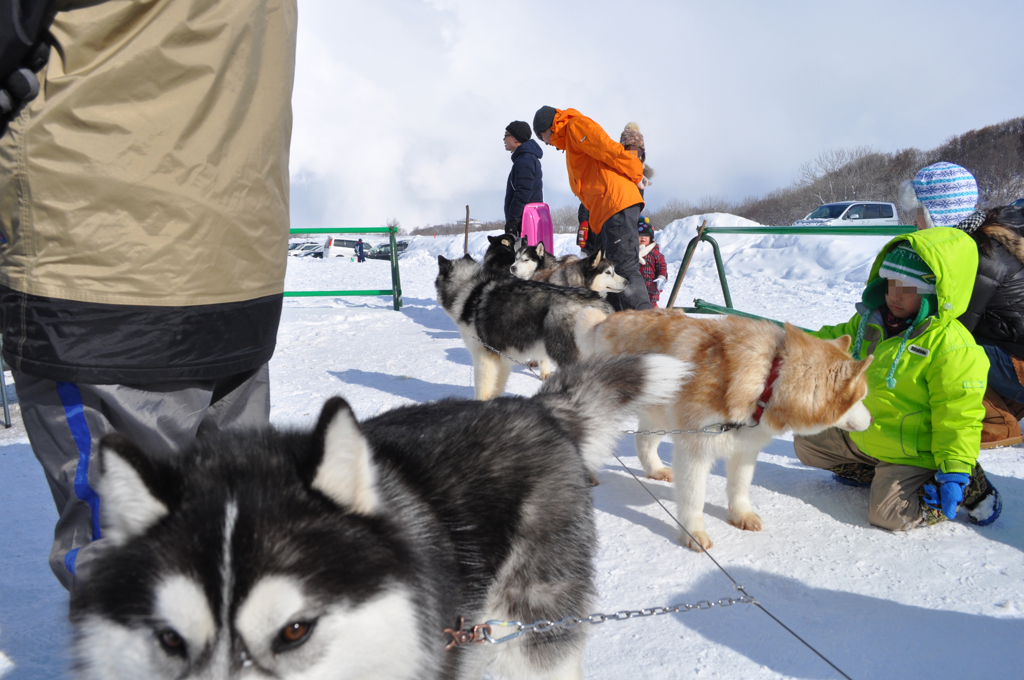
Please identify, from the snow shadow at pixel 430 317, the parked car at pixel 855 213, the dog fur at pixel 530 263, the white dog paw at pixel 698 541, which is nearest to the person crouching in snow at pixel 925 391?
the white dog paw at pixel 698 541

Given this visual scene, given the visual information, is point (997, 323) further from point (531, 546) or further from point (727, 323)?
point (531, 546)

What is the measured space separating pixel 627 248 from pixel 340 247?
20.9 metres

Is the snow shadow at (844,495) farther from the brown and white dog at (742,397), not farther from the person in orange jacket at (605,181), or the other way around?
the person in orange jacket at (605,181)

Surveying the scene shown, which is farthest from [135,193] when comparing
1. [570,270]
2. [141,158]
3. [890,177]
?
[890,177]

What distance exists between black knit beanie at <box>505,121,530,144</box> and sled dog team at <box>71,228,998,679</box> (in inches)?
210

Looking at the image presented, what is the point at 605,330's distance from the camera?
3121mm

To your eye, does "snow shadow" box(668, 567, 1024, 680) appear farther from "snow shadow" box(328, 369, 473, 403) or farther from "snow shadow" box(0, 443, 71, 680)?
"snow shadow" box(328, 369, 473, 403)

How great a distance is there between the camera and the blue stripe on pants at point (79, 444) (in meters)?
1.24

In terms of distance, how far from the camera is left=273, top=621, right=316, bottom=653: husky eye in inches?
35.0

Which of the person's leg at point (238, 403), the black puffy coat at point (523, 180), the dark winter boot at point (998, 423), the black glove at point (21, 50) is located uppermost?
the black puffy coat at point (523, 180)

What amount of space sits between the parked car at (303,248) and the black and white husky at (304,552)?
20.9 metres

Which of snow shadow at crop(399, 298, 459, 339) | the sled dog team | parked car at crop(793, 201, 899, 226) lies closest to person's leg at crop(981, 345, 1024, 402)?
the sled dog team

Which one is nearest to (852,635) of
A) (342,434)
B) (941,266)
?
(941,266)

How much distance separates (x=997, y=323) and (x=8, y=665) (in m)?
4.56
